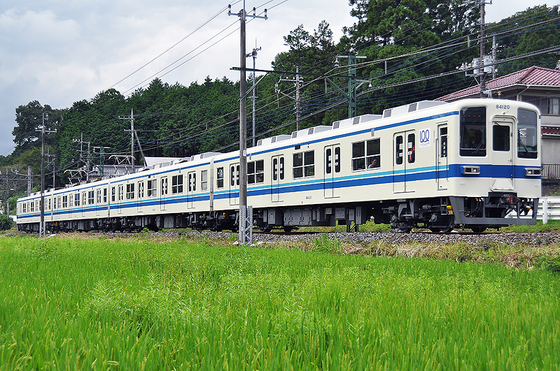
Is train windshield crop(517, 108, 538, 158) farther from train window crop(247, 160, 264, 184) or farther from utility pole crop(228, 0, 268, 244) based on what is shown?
train window crop(247, 160, 264, 184)

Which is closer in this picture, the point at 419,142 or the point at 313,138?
the point at 419,142

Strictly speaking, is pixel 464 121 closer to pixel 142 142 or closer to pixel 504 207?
pixel 504 207

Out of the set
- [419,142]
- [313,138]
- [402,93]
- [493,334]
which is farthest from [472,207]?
[402,93]

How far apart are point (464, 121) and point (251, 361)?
450 inches

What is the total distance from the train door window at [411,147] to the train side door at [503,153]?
5.90 ft

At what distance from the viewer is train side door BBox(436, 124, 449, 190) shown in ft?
42.9

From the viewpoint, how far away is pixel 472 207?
13.4 m

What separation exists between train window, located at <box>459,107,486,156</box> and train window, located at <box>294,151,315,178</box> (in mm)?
5331

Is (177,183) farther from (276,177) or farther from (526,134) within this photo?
(526,134)

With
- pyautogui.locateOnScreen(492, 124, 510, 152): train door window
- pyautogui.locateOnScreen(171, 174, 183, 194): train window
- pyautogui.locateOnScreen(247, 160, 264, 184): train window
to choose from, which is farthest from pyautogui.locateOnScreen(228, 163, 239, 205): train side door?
pyautogui.locateOnScreen(492, 124, 510, 152): train door window

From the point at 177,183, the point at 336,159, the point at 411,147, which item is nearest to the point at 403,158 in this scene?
the point at 411,147

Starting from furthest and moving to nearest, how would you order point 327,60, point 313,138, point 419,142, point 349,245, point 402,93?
point 327,60, point 402,93, point 313,138, point 419,142, point 349,245

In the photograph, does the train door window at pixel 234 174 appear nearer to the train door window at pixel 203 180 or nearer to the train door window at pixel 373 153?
the train door window at pixel 203 180

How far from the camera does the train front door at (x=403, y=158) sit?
13961 mm
